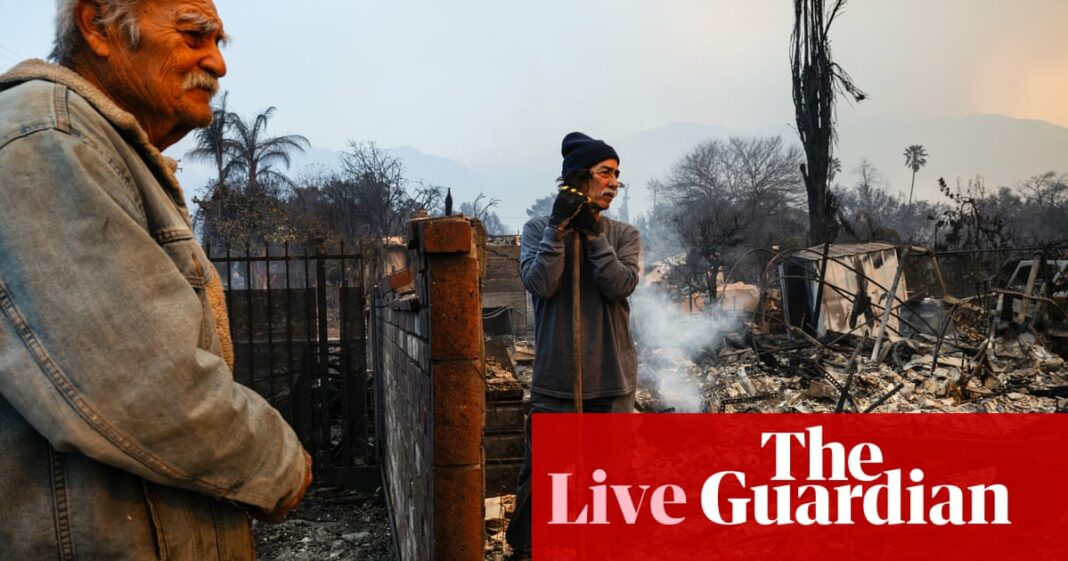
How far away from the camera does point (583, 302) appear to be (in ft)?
11.4

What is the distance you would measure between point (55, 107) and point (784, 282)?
14610mm

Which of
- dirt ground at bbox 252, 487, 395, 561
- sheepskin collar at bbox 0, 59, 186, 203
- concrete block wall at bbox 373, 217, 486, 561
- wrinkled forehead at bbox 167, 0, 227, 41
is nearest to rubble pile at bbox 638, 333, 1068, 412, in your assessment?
dirt ground at bbox 252, 487, 395, 561

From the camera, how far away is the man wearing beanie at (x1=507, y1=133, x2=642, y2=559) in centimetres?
337

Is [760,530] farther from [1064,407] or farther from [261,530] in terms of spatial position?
[1064,407]

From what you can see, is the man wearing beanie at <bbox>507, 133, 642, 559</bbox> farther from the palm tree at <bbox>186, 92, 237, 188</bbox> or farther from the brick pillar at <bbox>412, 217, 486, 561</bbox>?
the palm tree at <bbox>186, 92, 237, 188</bbox>

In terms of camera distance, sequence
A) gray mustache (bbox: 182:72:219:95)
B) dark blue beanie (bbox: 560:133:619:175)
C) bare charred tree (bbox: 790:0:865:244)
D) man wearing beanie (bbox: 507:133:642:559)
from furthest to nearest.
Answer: bare charred tree (bbox: 790:0:865:244) < dark blue beanie (bbox: 560:133:619:175) < man wearing beanie (bbox: 507:133:642:559) < gray mustache (bbox: 182:72:219:95)

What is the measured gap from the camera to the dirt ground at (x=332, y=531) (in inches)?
190

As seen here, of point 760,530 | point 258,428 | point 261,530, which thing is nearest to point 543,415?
point 760,530

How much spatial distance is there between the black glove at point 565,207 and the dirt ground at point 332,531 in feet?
8.88

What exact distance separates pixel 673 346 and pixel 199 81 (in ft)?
40.7

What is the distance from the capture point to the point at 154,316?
111cm

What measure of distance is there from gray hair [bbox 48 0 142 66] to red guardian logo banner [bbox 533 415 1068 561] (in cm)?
250

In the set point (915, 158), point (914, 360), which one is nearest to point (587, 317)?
point (914, 360)

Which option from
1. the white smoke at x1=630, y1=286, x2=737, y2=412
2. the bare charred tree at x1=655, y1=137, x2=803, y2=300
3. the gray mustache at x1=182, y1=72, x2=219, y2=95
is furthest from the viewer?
the bare charred tree at x1=655, y1=137, x2=803, y2=300
